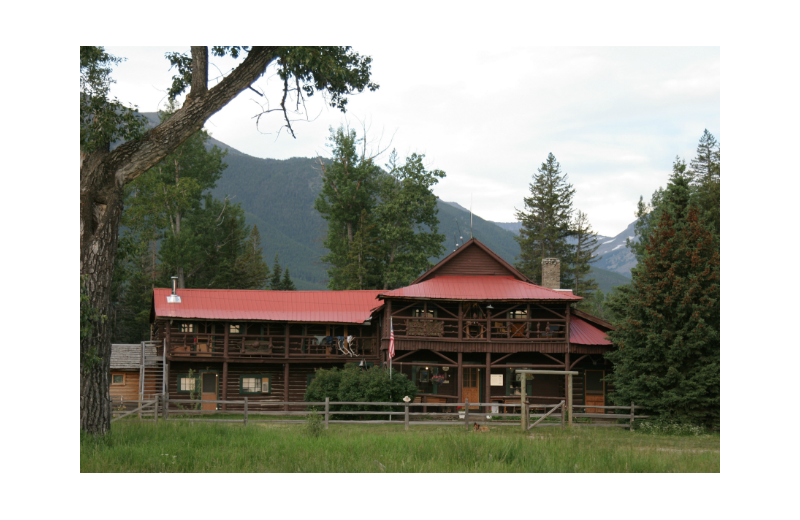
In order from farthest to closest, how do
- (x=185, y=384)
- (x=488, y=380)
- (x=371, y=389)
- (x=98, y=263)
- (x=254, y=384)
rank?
(x=254, y=384)
(x=185, y=384)
(x=488, y=380)
(x=371, y=389)
(x=98, y=263)

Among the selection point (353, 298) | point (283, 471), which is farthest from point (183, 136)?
point (353, 298)

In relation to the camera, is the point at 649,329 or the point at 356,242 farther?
the point at 356,242

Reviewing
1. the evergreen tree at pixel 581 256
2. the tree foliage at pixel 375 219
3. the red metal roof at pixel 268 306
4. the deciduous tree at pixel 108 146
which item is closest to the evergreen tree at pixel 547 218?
the evergreen tree at pixel 581 256

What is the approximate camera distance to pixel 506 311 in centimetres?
2914

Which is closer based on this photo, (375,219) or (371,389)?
(371,389)

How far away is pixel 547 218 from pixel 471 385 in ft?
100.0

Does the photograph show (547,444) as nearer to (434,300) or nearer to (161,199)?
(434,300)

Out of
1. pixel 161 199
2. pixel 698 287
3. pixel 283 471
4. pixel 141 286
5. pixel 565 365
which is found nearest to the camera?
pixel 283 471

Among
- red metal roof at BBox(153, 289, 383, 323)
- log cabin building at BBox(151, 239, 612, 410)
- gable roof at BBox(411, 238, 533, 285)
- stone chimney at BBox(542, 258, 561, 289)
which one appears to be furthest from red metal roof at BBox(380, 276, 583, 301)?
red metal roof at BBox(153, 289, 383, 323)

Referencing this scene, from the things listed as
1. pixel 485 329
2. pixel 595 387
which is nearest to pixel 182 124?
pixel 485 329

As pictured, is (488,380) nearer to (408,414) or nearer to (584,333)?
(584,333)

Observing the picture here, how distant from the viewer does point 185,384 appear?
3241cm

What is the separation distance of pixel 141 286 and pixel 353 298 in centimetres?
2319

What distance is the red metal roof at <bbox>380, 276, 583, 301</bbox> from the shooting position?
1109 inches
